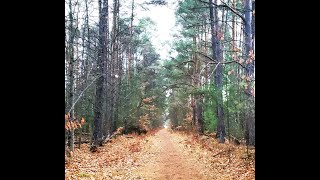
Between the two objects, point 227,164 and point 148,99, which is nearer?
point 227,164

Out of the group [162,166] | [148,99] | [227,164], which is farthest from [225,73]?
[148,99]

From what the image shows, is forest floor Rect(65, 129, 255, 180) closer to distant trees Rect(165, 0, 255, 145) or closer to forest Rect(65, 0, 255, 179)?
forest Rect(65, 0, 255, 179)

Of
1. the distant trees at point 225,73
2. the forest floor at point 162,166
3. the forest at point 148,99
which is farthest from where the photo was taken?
the distant trees at point 225,73

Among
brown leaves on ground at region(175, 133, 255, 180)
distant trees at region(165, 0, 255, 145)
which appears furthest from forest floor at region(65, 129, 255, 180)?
distant trees at region(165, 0, 255, 145)

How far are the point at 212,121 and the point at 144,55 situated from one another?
19.7 metres

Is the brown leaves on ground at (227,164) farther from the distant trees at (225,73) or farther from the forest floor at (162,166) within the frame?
the distant trees at (225,73)

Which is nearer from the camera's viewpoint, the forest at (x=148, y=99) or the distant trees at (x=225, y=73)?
the forest at (x=148, y=99)

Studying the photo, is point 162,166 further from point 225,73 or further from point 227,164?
point 225,73

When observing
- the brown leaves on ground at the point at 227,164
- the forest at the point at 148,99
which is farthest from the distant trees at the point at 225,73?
the brown leaves on ground at the point at 227,164

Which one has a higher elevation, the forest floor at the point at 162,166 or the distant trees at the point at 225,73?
the distant trees at the point at 225,73

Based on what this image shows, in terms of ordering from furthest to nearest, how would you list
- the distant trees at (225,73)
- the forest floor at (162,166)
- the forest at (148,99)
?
the distant trees at (225,73)
the forest at (148,99)
the forest floor at (162,166)

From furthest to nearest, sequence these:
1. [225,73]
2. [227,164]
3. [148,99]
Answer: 1. [148,99]
2. [225,73]
3. [227,164]
